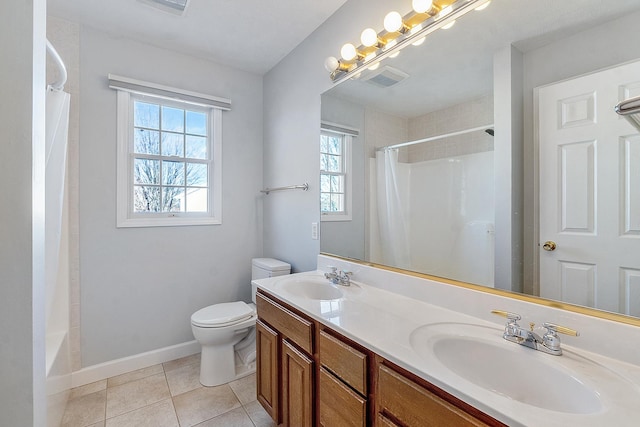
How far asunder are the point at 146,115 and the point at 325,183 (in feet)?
5.25

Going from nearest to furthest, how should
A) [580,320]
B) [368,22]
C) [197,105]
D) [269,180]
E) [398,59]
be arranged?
[580,320] → [398,59] → [368,22] → [197,105] → [269,180]

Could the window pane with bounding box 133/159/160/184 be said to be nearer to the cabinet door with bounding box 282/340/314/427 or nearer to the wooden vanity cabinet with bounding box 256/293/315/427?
the wooden vanity cabinet with bounding box 256/293/315/427

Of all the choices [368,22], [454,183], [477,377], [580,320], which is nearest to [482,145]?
[454,183]

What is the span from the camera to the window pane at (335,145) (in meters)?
1.90

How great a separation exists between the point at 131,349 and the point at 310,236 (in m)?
1.65

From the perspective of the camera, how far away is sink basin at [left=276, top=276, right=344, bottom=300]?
1630 millimetres

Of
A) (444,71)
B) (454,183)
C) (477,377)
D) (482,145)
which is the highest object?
(444,71)

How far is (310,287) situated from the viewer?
1729 mm

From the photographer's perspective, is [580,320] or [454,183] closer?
[580,320]

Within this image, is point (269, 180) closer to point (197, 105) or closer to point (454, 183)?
point (197, 105)

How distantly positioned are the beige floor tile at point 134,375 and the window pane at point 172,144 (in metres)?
1.72

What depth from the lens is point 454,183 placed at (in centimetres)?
127

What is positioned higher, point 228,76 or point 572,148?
point 228,76

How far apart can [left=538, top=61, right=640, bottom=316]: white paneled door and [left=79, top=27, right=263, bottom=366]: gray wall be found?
7.42ft
